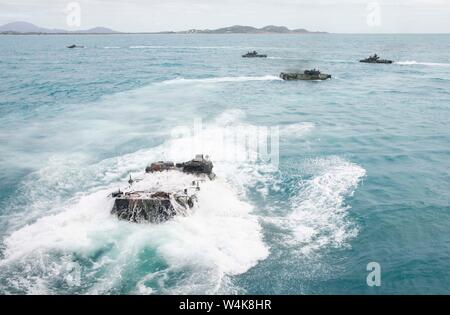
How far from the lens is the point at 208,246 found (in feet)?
76.3

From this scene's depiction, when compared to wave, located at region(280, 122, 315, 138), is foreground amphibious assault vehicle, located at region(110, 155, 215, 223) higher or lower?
lower

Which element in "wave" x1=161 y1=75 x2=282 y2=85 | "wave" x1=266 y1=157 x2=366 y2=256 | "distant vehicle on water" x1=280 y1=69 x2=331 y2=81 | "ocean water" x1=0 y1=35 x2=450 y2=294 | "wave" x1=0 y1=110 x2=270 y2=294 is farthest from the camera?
"distant vehicle on water" x1=280 y1=69 x2=331 y2=81

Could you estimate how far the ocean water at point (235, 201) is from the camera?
69.5 ft

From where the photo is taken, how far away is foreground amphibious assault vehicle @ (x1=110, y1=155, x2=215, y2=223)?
2539cm

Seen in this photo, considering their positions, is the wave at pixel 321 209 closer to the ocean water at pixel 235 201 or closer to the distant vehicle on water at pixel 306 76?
the ocean water at pixel 235 201

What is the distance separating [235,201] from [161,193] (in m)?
5.56

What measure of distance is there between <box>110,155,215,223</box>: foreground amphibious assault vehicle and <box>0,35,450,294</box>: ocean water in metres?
0.69

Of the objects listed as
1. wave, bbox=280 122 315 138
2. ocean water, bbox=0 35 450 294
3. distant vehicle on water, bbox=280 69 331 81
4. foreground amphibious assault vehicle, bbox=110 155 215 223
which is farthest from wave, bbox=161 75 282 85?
foreground amphibious assault vehicle, bbox=110 155 215 223

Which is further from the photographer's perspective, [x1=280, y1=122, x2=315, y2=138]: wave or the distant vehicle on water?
the distant vehicle on water

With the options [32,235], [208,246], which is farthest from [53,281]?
[208,246]

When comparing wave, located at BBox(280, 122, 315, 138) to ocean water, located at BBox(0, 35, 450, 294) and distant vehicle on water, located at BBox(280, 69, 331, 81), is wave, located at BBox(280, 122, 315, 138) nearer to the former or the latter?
ocean water, located at BBox(0, 35, 450, 294)

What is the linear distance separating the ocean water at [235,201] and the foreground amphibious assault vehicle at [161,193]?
692 mm

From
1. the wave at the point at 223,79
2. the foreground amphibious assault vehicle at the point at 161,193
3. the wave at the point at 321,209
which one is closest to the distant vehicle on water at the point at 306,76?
the wave at the point at 223,79
